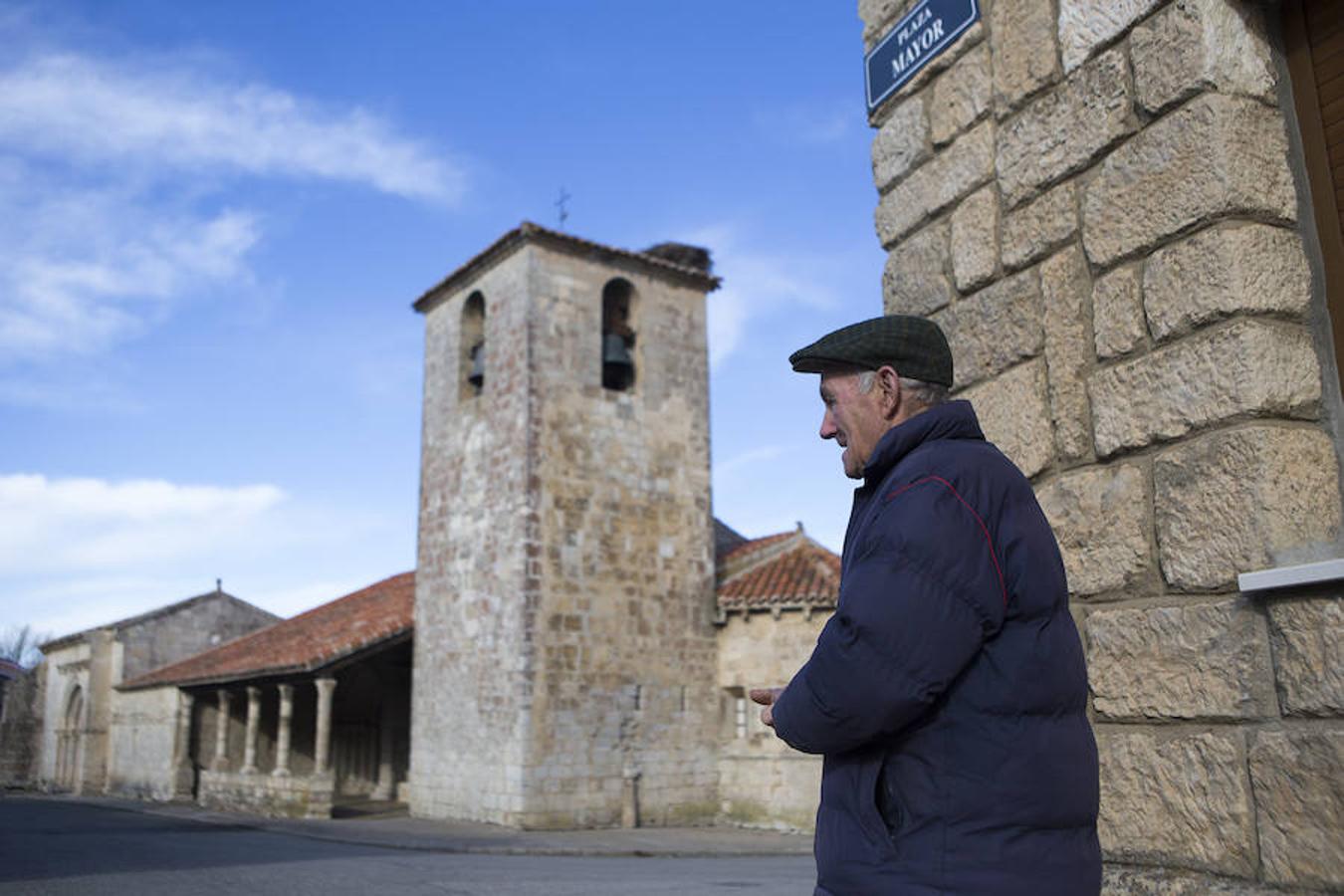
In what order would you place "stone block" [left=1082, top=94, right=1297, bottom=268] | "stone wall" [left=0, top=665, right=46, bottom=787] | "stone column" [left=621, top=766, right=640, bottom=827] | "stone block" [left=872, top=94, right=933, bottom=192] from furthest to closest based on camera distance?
"stone wall" [left=0, top=665, right=46, bottom=787]
"stone column" [left=621, top=766, right=640, bottom=827]
"stone block" [left=872, top=94, right=933, bottom=192]
"stone block" [left=1082, top=94, right=1297, bottom=268]

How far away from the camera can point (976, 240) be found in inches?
131

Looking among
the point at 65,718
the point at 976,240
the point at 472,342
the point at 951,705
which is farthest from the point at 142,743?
the point at 951,705

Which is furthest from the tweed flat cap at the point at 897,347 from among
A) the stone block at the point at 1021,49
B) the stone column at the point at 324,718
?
the stone column at the point at 324,718

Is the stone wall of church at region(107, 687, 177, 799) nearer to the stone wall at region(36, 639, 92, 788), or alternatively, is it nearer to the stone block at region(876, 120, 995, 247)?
the stone wall at region(36, 639, 92, 788)

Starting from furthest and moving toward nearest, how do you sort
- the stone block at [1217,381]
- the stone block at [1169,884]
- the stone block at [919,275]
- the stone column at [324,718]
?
1. the stone column at [324,718]
2. the stone block at [919,275]
3. the stone block at [1217,381]
4. the stone block at [1169,884]

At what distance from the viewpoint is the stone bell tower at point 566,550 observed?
51.4ft

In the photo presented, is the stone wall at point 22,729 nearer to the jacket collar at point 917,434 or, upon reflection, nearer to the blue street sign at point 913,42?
the blue street sign at point 913,42

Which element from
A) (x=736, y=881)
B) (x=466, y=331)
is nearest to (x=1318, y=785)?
(x=736, y=881)

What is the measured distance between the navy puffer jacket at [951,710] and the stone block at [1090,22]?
5.53 ft

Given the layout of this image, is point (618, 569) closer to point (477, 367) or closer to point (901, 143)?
point (477, 367)

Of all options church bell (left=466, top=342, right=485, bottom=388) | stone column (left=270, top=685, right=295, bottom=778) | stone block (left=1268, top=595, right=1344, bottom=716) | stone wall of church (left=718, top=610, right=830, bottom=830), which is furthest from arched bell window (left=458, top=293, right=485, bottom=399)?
stone block (left=1268, top=595, right=1344, bottom=716)

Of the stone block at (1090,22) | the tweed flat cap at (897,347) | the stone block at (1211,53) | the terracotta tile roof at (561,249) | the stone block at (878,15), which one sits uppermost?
the terracotta tile roof at (561,249)

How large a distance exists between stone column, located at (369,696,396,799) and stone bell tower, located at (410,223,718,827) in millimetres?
5422

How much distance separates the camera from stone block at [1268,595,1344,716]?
2208 mm
